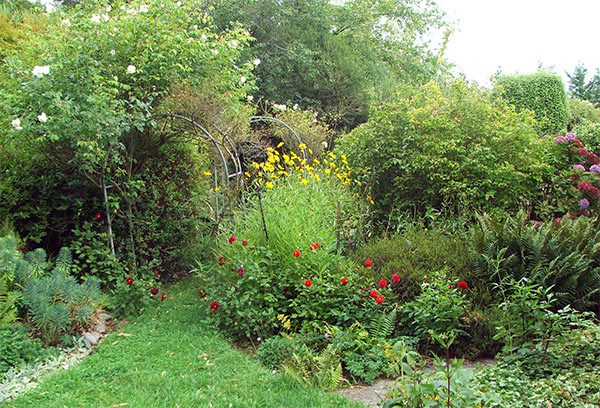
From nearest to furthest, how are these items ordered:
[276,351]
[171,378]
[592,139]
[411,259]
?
[171,378], [276,351], [411,259], [592,139]

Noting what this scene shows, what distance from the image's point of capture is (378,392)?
3006mm

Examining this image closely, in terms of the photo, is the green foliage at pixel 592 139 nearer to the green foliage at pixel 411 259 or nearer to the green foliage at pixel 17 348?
the green foliage at pixel 411 259

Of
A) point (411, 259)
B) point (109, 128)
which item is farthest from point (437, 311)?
point (109, 128)

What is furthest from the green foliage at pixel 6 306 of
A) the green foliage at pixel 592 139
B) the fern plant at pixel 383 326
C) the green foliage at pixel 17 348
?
the green foliage at pixel 592 139

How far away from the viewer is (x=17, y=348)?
3283mm

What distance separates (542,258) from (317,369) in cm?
201

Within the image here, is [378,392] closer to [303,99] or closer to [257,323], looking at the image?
[257,323]

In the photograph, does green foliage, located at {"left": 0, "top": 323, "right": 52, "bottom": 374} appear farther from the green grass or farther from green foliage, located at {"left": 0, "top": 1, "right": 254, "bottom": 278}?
green foliage, located at {"left": 0, "top": 1, "right": 254, "bottom": 278}

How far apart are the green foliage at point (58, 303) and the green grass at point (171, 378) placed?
0.99 ft

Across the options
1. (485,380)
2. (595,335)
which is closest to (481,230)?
(595,335)

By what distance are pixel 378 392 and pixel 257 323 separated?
121 centimetres

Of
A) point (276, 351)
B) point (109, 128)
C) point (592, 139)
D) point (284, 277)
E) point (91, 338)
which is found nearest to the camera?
point (276, 351)

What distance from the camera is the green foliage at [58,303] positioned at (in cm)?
352

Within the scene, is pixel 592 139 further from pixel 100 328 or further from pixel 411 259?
pixel 100 328
